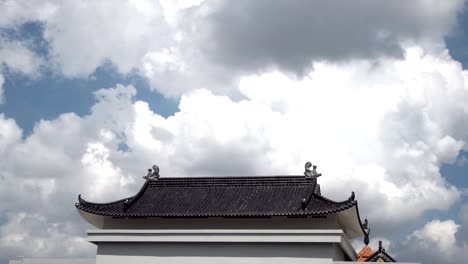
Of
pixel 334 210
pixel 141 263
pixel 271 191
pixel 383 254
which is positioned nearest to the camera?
pixel 334 210

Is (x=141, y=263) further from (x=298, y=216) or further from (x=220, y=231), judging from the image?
(x=298, y=216)

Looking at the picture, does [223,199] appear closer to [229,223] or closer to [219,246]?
[229,223]

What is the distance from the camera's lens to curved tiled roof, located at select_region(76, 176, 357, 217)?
19781 millimetres

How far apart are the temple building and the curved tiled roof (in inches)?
1.5

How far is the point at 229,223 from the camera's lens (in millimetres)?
20094

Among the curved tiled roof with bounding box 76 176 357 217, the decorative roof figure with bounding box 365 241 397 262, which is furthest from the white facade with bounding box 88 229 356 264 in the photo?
the decorative roof figure with bounding box 365 241 397 262

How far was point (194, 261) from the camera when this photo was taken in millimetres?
19812

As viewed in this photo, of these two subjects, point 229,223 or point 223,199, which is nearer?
point 229,223

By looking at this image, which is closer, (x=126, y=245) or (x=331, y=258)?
(x=331, y=258)

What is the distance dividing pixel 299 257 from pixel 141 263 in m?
6.31

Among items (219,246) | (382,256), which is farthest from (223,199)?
(382,256)

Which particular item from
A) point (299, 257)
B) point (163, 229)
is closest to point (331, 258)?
point (299, 257)

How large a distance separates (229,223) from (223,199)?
1750 millimetres

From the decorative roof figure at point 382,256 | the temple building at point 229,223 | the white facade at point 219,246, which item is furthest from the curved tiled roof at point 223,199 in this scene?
the decorative roof figure at point 382,256
